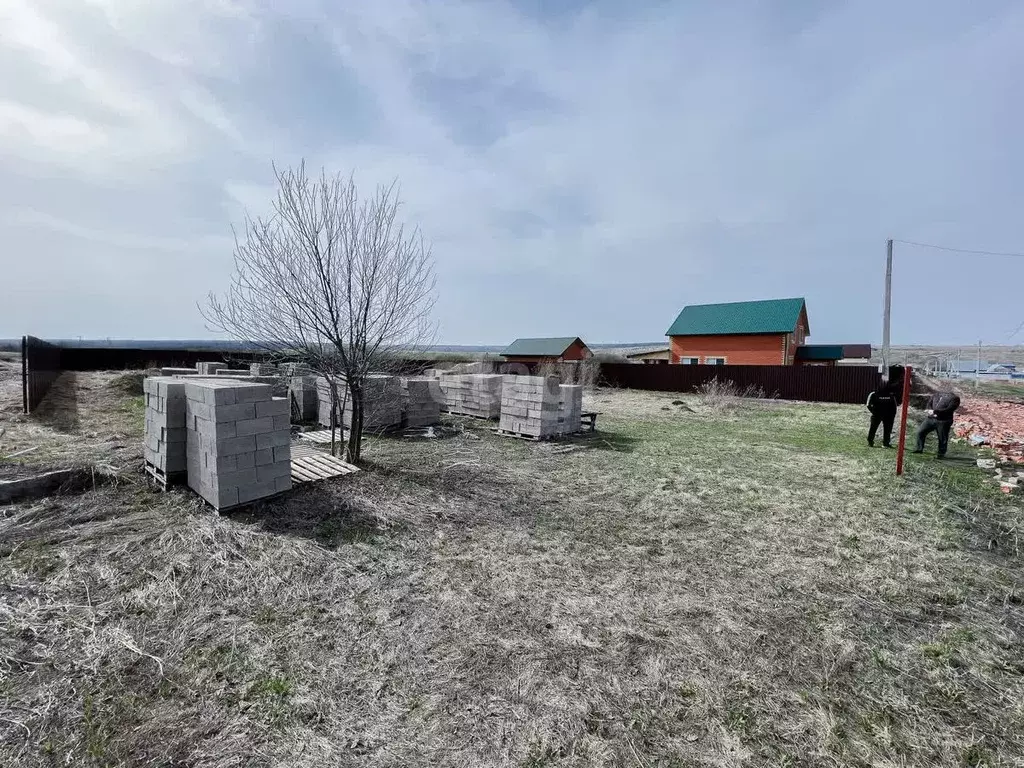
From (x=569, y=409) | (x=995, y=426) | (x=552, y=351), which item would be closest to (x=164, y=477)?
(x=569, y=409)

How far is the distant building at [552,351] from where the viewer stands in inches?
1143

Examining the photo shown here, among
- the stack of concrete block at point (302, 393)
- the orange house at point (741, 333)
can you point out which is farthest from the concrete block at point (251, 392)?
the orange house at point (741, 333)

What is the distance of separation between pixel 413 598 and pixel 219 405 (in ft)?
8.92

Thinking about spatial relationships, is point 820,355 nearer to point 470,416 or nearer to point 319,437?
point 470,416

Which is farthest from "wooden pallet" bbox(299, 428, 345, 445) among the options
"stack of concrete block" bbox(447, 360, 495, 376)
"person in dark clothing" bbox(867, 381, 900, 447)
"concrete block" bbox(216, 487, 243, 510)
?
"stack of concrete block" bbox(447, 360, 495, 376)

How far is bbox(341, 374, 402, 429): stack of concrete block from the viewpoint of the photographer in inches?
354

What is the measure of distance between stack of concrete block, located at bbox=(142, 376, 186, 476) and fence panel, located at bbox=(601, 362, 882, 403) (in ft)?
67.0

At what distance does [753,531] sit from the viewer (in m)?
5.18

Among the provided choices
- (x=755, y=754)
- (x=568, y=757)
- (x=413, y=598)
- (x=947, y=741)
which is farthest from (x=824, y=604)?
(x=413, y=598)

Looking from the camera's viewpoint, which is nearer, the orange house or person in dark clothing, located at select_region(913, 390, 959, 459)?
person in dark clothing, located at select_region(913, 390, 959, 459)

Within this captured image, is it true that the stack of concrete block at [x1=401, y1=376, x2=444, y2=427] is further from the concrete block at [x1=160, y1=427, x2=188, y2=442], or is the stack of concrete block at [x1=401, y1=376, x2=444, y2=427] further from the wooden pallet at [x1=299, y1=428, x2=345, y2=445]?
the concrete block at [x1=160, y1=427, x2=188, y2=442]

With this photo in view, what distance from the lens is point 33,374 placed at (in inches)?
453

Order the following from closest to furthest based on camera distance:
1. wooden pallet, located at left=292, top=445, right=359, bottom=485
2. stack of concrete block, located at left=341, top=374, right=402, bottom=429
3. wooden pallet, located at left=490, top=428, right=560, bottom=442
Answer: wooden pallet, located at left=292, top=445, right=359, bottom=485 → stack of concrete block, located at left=341, top=374, right=402, bottom=429 → wooden pallet, located at left=490, top=428, right=560, bottom=442

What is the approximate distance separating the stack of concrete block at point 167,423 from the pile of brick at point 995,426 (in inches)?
495
